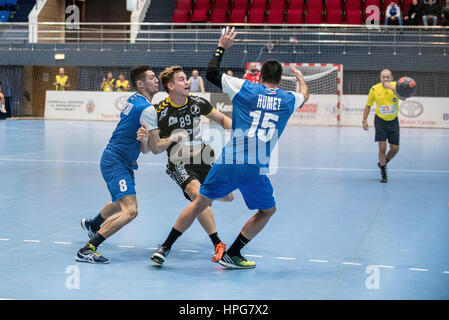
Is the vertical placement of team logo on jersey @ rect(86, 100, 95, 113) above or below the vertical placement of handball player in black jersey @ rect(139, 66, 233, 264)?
below

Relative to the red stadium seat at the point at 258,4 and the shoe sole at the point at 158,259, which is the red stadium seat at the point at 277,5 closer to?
the red stadium seat at the point at 258,4

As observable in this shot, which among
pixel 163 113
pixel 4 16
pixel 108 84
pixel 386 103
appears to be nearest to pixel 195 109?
pixel 163 113

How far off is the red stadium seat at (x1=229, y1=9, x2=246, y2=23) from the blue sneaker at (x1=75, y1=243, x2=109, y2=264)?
2517 centimetres

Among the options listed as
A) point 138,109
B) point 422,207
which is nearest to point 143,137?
point 138,109

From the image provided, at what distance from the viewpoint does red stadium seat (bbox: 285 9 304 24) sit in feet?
95.8

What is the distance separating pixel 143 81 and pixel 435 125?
20.8m

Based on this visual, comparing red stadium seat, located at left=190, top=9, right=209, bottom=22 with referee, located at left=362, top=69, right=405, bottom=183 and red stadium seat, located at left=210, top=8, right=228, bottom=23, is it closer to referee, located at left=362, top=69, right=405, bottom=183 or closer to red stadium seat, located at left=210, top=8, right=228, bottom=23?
red stadium seat, located at left=210, top=8, right=228, bottom=23

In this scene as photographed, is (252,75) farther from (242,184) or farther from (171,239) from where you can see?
(242,184)

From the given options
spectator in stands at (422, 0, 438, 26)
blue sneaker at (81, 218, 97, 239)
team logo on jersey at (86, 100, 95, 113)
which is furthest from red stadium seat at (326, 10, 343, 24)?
blue sneaker at (81, 218, 97, 239)

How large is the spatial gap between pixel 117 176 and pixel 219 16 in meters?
25.2

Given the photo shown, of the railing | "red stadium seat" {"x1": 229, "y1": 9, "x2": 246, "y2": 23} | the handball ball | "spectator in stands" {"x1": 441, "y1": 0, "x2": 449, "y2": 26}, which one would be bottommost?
the handball ball

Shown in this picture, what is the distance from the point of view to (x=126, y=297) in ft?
15.9
